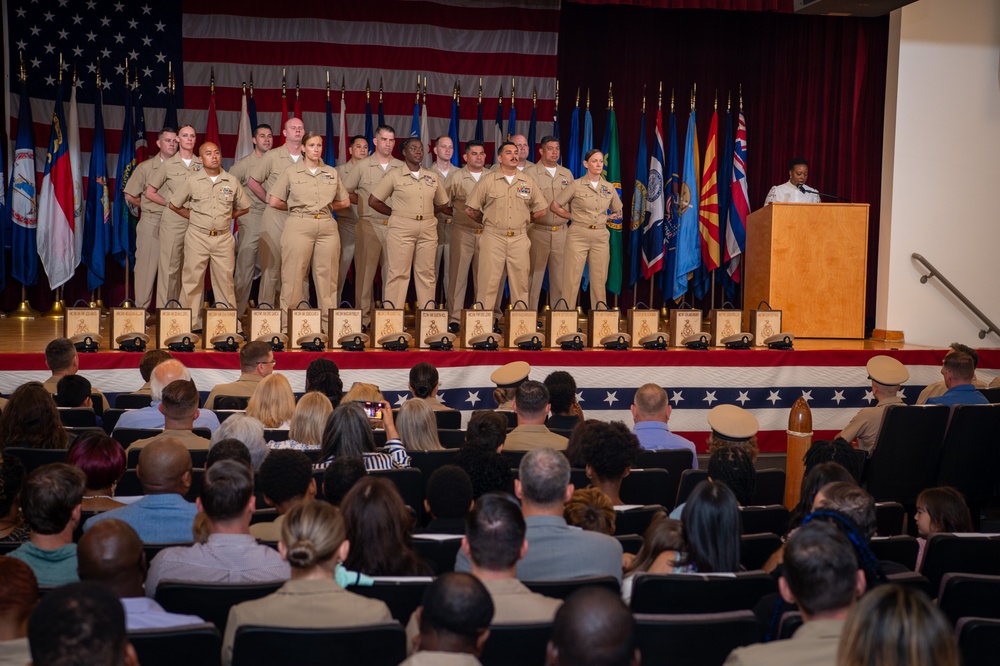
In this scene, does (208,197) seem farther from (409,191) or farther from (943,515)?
(943,515)

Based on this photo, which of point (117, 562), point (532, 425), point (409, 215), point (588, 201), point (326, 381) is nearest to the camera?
point (117, 562)

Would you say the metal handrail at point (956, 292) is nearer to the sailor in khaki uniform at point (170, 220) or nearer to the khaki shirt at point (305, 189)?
the khaki shirt at point (305, 189)

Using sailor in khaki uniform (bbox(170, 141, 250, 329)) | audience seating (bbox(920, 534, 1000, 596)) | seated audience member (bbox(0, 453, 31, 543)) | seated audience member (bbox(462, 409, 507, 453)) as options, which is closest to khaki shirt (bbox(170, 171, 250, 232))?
sailor in khaki uniform (bbox(170, 141, 250, 329))

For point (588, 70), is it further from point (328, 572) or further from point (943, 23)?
point (328, 572)

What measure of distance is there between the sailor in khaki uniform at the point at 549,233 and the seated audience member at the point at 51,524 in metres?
7.11

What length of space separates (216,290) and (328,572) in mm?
6801

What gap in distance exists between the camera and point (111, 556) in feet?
8.61

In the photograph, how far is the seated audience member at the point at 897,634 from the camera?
1789 mm

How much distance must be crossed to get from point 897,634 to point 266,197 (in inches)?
331

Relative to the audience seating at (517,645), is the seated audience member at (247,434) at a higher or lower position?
higher

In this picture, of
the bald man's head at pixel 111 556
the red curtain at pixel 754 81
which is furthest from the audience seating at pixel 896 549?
the red curtain at pixel 754 81

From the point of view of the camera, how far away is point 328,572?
2.62 meters

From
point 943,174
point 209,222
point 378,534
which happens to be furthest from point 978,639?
point 943,174

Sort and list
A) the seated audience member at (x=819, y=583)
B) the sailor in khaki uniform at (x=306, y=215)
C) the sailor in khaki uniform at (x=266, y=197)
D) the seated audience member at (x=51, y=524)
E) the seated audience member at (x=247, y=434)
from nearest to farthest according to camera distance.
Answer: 1. the seated audience member at (x=819, y=583)
2. the seated audience member at (x=51, y=524)
3. the seated audience member at (x=247, y=434)
4. the sailor in khaki uniform at (x=306, y=215)
5. the sailor in khaki uniform at (x=266, y=197)
